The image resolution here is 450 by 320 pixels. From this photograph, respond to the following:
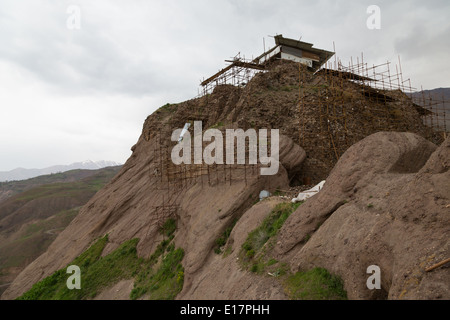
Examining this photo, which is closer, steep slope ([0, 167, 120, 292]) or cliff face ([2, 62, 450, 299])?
cliff face ([2, 62, 450, 299])

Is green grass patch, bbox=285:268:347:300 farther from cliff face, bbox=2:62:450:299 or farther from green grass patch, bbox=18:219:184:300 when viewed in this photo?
green grass patch, bbox=18:219:184:300

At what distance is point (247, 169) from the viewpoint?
17.5 m

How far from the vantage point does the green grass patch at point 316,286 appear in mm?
8102

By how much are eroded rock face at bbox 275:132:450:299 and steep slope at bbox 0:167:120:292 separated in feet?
161

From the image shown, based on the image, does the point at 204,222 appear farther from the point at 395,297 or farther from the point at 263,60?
the point at 263,60

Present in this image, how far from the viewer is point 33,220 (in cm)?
6725

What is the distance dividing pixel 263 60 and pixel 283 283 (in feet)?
101

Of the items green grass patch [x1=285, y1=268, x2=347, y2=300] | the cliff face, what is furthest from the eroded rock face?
green grass patch [x1=285, y1=268, x2=347, y2=300]

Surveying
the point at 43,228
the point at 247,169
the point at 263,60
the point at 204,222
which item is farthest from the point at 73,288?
the point at 43,228

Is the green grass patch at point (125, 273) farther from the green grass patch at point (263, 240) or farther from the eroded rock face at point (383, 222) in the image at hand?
the eroded rock face at point (383, 222)

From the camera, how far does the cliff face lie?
7.71 m

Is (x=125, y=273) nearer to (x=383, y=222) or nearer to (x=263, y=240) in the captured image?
(x=263, y=240)

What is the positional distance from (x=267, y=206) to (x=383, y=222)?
6670mm

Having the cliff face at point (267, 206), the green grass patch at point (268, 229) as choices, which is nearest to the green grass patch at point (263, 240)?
the green grass patch at point (268, 229)
